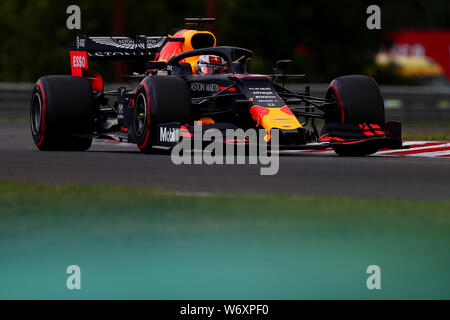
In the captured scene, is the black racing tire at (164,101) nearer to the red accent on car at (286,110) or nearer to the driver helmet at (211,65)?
the red accent on car at (286,110)

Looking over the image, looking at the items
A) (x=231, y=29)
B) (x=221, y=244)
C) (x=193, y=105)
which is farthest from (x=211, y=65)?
(x=231, y=29)

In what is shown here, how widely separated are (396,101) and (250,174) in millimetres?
21383

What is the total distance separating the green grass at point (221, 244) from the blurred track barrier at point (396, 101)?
757 inches

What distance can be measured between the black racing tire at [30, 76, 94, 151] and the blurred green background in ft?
74.1

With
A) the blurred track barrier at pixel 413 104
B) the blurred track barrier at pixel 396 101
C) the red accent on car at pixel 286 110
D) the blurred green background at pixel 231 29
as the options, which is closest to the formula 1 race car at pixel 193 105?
the red accent on car at pixel 286 110

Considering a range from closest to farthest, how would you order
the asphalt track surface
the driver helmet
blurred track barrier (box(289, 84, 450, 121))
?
the asphalt track surface < the driver helmet < blurred track barrier (box(289, 84, 450, 121))

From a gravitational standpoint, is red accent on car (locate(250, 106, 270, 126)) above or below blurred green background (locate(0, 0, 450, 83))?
below

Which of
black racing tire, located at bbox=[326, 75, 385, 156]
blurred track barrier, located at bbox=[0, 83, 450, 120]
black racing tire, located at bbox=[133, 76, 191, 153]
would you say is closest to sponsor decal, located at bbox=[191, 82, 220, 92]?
black racing tire, located at bbox=[133, 76, 191, 153]

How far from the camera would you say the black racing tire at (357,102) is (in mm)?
14133

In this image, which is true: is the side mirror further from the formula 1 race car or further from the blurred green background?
the blurred green background

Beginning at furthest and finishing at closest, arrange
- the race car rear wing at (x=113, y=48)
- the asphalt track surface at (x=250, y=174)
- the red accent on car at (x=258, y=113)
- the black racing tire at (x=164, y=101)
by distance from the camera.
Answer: the race car rear wing at (x=113, y=48), the black racing tire at (x=164, y=101), the red accent on car at (x=258, y=113), the asphalt track surface at (x=250, y=174)

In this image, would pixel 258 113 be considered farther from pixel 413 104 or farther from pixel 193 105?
pixel 413 104

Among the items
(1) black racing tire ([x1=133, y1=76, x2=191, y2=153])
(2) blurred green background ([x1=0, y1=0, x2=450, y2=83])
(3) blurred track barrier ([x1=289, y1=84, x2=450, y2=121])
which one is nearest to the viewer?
(1) black racing tire ([x1=133, y1=76, x2=191, y2=153])

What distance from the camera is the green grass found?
635 cm
